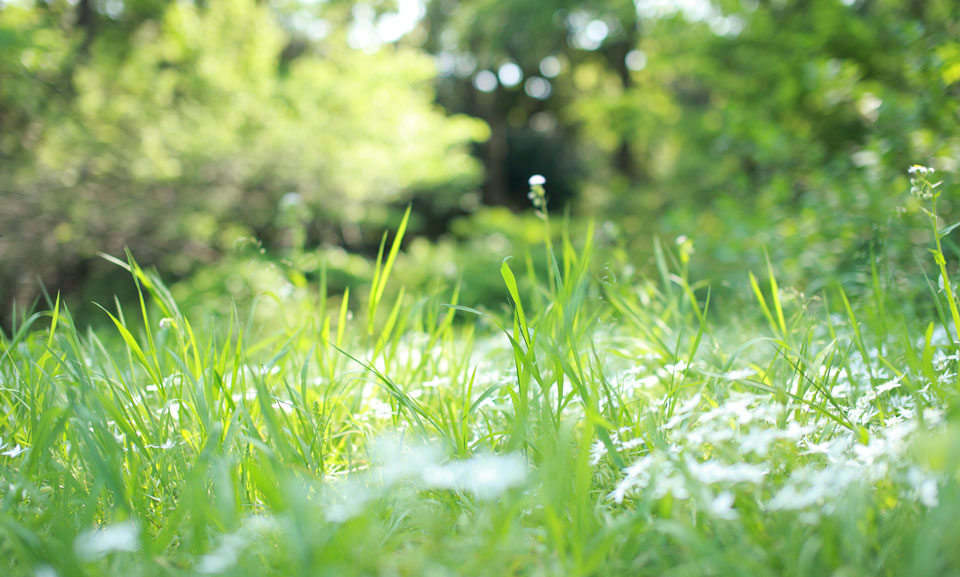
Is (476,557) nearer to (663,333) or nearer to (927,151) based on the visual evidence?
(663,333)

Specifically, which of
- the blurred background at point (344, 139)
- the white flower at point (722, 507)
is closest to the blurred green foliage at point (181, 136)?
the blurred background at point (344, 139)

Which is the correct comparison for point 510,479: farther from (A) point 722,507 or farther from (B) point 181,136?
(B) point 181,136

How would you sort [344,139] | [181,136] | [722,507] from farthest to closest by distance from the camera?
1. [344,139]
2. [181,136]
3. [722,507]

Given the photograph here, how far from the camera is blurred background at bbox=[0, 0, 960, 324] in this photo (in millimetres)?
2967

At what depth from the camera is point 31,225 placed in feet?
13.1

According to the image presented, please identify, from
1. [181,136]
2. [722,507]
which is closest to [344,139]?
[181,136]

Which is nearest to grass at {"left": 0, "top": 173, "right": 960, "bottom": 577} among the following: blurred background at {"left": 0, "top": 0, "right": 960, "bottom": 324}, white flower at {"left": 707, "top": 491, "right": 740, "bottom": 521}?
white flower at {"left": 707, "top": 491, "right": 740, "bottom": 521}

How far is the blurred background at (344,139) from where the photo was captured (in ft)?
9.73

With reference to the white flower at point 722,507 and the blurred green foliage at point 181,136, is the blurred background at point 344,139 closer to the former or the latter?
the blurred green foliage at point 181,136

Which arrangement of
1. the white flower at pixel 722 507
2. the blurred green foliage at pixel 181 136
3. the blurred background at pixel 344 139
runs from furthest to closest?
1. the blurred green foliage at pixel 181 136
2. the blurred background at pixel 344 139
3. the white flower at pixel 722 507

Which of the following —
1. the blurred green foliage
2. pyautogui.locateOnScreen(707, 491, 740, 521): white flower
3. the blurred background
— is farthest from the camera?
the blurred green foliage

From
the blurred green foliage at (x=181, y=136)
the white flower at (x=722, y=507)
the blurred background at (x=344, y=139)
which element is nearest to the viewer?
the white flower at (x=722, y=507)

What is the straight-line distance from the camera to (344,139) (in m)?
5.16

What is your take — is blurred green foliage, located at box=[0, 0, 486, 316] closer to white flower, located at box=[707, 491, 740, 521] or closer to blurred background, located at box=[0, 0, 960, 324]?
blurred background, located at box=[0, 0, 960, 324]
